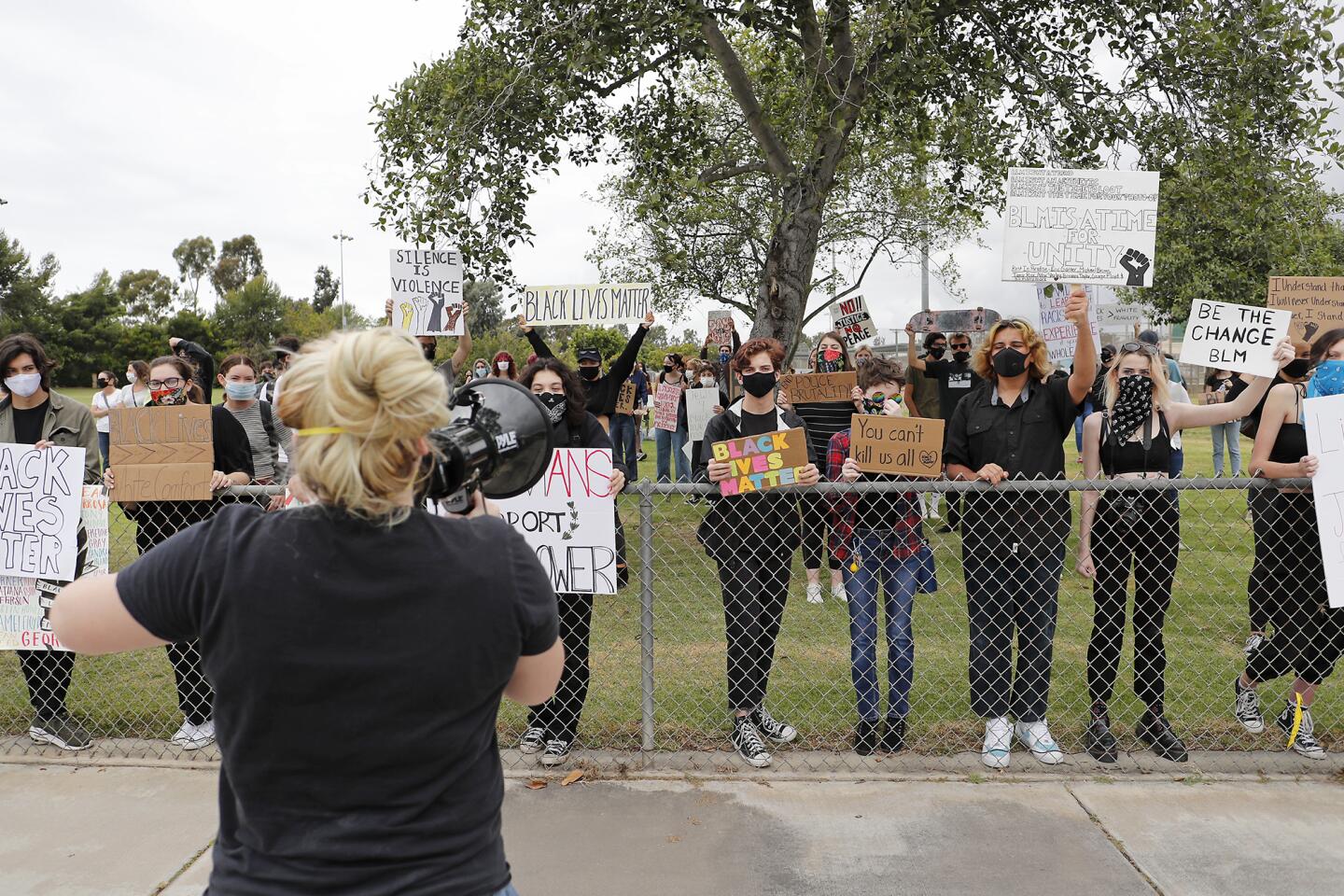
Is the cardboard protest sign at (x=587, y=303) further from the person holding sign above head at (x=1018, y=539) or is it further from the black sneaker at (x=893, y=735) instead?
the black sneaker at (x=893, y=735)

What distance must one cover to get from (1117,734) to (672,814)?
7.56 ft

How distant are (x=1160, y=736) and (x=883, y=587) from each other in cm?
145

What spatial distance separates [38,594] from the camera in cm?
462

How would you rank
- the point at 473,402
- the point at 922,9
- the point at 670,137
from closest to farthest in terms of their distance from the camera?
the point at 473,402, the point at 922,9, the point at 670,137

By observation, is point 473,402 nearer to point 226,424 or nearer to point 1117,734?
point 226,424

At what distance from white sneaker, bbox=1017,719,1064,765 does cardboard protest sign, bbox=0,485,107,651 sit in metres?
4.50

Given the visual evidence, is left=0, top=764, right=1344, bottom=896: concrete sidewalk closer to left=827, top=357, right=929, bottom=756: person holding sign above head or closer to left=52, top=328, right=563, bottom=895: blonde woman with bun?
left=827, top=357, right=929, bottom=756: person holding sign above head

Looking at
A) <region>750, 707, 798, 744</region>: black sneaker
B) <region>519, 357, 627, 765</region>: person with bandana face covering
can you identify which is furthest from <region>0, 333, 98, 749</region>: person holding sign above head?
<region>750, 707, 798, 744</region>: black sneaker

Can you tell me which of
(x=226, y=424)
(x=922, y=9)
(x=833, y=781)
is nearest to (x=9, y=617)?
(x=226, y=424)

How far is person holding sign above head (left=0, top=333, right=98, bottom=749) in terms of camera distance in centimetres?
471

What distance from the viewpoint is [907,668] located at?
4.49 m

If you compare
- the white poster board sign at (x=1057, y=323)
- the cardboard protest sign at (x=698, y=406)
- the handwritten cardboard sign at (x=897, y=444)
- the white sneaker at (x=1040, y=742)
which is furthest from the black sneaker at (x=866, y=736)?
the cardboard protest sign at (x=698, y=406)

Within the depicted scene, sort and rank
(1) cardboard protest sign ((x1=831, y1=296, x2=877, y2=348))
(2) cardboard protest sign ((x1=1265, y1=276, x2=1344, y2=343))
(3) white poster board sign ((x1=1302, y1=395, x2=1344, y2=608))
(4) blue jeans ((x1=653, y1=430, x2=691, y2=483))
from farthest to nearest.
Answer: (4) blue jeans ((x1=653, y1=430, x2=691, y2=483)) → (1) cardboard protest sign ((x1=831, y1=296, x2=877, y2=348)) → (2) cardboard protest sign ((x1=1265, y1=276, x2=1344, y2=343)) → (3) white poster board sign ((x1=1302, y1=395, x2=1344, y2=608))

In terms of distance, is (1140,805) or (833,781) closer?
(1140,805)
